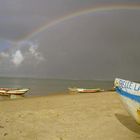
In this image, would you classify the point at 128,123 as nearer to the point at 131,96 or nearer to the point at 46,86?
the point at 131,96

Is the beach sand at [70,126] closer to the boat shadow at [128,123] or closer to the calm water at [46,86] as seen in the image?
the boat shadow at [128,123]

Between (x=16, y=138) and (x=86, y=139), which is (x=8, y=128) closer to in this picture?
(x=16, y=138)

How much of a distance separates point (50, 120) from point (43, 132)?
1998 mm

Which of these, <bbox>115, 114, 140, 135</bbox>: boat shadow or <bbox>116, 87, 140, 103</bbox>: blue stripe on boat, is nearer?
<bbox>116, 87, 140, 103</bbox>: blue stripe on boat

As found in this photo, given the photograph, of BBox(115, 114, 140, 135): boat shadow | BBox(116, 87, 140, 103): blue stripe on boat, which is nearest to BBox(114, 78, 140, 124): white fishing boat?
BBox(116, 87, 140, 103): blue stripe on boat

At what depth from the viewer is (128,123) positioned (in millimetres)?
11836

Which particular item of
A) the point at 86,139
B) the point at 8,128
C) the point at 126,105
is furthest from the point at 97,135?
the point at 8,128

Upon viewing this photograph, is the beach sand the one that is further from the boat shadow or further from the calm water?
the calm water

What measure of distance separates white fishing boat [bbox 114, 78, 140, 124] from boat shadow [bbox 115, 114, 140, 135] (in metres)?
0.32

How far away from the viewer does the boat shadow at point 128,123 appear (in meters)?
10.9

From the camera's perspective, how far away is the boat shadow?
429 inches

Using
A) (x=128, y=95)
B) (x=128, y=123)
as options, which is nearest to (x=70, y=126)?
(x=128, y=123)

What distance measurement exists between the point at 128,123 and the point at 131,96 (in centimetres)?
160

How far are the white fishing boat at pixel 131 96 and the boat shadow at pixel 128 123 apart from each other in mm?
322
